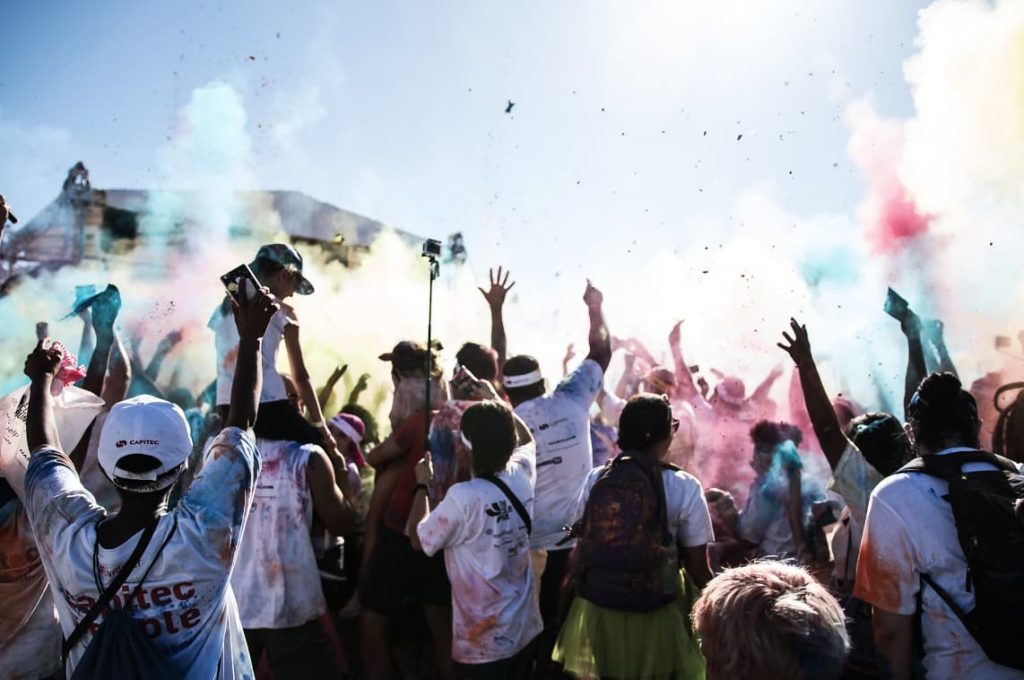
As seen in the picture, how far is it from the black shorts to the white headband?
102 centimetres

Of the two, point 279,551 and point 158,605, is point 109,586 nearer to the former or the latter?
point 158,605

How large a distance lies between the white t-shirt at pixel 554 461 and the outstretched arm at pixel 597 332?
0.44 metres

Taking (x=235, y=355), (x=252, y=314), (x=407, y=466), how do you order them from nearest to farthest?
1. (x=252, y=314)
2. (x=235, y=355)
3. (x=407, y=466)

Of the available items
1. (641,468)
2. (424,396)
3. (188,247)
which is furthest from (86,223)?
(641,468)

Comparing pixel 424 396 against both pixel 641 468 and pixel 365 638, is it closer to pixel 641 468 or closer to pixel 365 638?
pixel 365 638

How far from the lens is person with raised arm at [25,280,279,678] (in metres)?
1.89

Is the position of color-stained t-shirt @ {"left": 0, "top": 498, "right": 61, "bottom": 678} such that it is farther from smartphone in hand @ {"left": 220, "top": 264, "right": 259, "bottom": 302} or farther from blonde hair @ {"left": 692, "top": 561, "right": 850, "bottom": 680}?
blonde hair @ {"left": 692, "top": 561, "right": 850, "bottom": 680}

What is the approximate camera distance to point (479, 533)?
3143mm

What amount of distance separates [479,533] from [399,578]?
81 cm

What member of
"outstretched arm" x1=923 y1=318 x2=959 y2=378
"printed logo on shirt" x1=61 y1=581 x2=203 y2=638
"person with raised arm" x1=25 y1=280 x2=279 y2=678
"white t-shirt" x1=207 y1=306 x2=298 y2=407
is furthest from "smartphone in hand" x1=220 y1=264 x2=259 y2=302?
"outstretched arm" x1=923 y1=318 x2=959 y2=378

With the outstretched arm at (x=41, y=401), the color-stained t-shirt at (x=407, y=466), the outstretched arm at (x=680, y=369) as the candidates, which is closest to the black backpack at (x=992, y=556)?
the color-stained t-shirt at (x=407, y=466)

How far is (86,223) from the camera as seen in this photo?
9969 millimetres

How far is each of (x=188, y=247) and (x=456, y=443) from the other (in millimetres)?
7376

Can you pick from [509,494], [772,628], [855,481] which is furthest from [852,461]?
[772,628]
